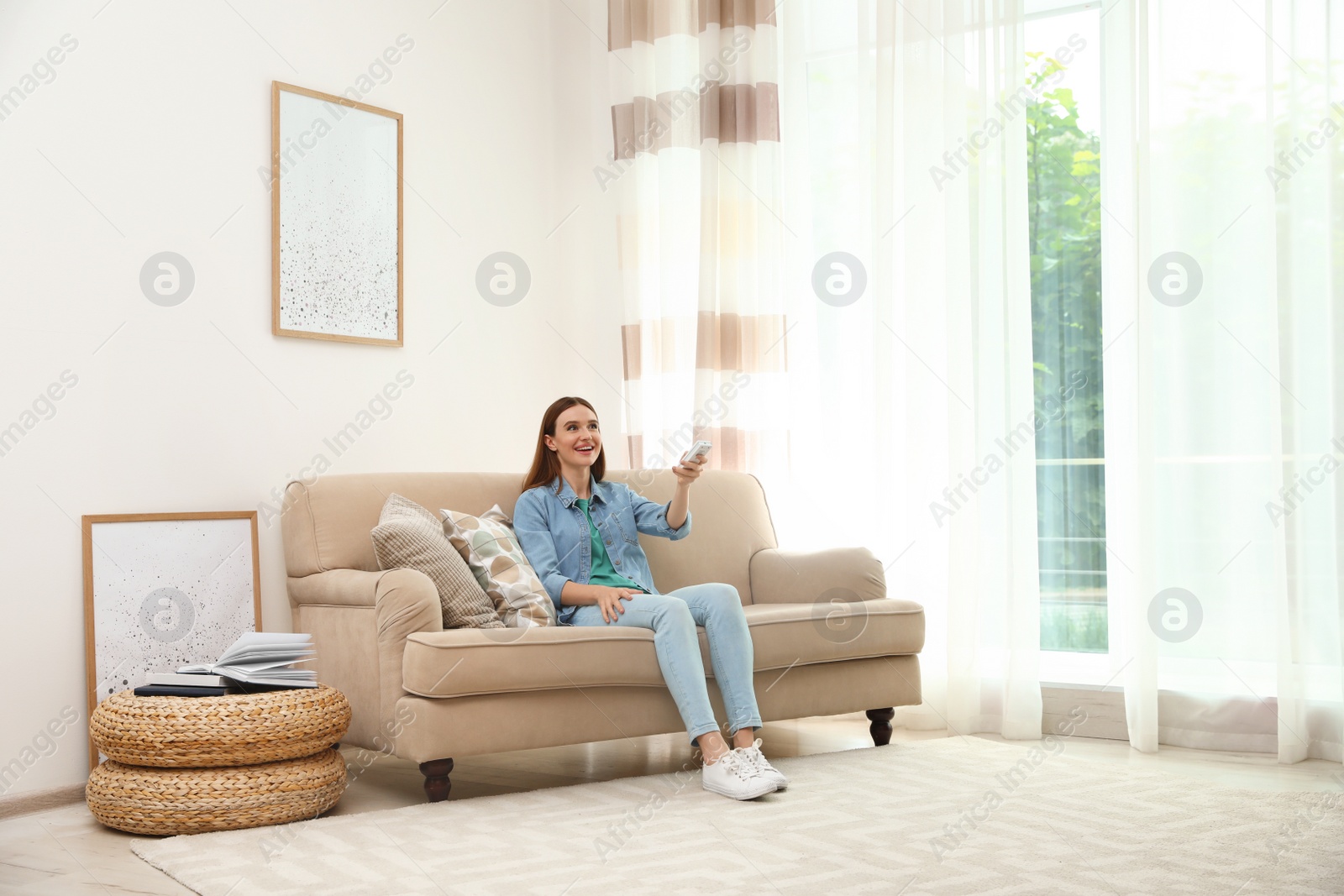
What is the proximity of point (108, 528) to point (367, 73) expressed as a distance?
1.74 m

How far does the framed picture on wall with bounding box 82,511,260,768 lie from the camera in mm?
2973

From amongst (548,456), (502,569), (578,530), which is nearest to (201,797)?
(502,569)

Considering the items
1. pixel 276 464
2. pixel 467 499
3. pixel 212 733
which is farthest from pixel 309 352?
pixel 212 733

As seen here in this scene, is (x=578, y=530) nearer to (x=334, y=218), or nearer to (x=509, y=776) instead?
(x=509, y=776)

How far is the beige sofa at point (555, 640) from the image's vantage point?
268 centimetres

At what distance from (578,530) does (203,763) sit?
1.14 meters

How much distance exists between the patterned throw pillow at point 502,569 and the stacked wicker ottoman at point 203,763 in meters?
0.60

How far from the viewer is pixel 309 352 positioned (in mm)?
3592

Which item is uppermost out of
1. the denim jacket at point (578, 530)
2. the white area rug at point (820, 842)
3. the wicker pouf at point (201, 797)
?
the denim jacket at point (578, 530)

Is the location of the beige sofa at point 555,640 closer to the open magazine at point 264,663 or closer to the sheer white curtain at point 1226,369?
the open magazine at point 264,663

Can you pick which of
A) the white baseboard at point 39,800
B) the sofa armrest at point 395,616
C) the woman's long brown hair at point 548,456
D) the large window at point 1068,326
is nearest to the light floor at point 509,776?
the white baseboard at point 39,800

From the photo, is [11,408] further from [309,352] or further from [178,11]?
[178,11]

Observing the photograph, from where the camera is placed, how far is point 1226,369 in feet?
11.5

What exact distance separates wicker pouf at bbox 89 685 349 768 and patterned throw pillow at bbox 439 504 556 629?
1.92ft
